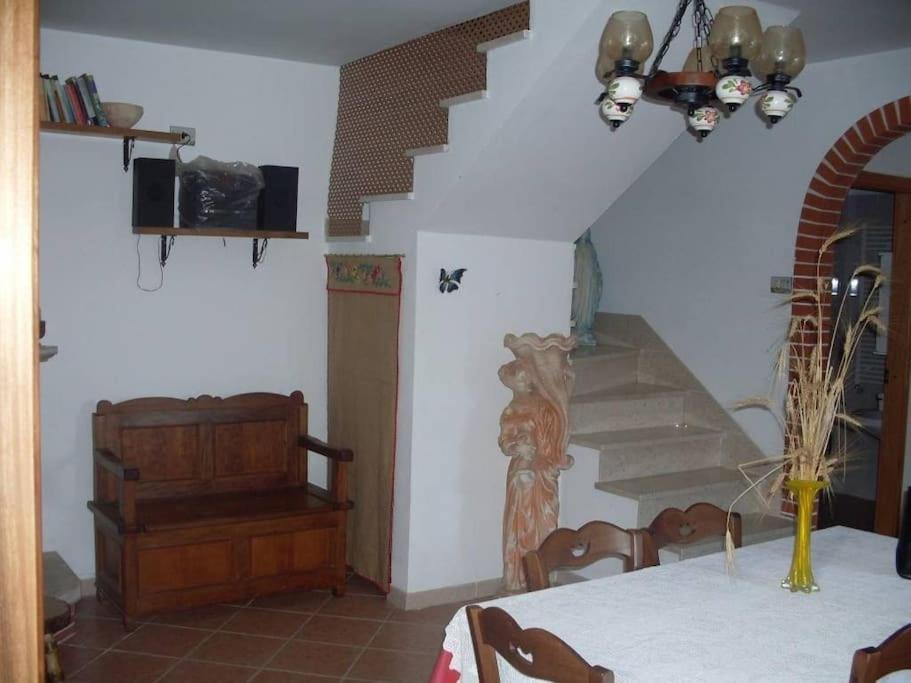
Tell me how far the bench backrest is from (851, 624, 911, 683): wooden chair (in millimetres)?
3352

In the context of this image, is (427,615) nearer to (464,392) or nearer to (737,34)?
(464,392)

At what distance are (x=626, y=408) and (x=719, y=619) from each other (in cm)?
294

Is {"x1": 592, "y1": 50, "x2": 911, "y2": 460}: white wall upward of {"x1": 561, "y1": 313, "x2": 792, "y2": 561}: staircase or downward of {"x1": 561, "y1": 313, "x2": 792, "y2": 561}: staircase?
upward

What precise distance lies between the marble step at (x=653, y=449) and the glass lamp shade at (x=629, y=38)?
2.66 m

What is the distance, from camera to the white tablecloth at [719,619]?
1.92 metres

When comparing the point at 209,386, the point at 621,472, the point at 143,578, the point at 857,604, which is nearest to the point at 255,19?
the point at 209,386

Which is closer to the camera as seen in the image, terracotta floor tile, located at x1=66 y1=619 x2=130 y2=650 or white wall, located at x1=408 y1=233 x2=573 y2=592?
terracotta floor tile, located at x1=66 y1=619 x2=130 y2=650

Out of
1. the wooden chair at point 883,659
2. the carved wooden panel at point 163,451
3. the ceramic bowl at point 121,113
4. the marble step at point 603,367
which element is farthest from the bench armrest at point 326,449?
the wooden chair at point 883,659

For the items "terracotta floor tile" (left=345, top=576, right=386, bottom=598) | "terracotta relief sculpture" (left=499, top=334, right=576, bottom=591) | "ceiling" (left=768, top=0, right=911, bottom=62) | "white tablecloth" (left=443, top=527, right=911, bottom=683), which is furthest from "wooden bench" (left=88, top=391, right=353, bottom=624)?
"ceiling" (left=768, top=0, right=911, bottom=62)

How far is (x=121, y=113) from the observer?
410 centimetres

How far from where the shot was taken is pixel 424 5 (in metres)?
3.60

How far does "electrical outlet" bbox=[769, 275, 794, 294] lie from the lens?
4.82 metres

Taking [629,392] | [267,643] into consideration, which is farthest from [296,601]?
[629,392]

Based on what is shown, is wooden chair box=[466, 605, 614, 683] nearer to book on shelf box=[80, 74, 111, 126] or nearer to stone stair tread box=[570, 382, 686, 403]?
stone stair tread box=[570, 382, 686, 403]
